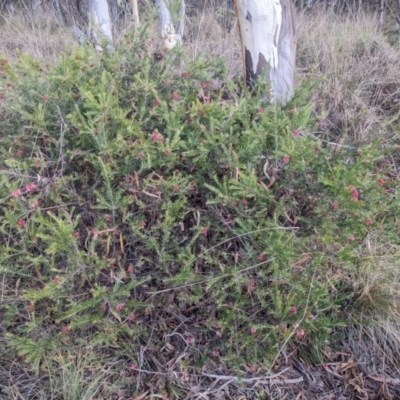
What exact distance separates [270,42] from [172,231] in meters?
1.46

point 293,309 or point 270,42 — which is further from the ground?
point 270,42

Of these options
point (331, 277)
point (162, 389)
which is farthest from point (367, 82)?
point (162, 389)

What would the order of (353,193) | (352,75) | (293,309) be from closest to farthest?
(353,193) < (293,309) < (352,75)

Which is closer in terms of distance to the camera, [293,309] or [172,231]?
[293,309]

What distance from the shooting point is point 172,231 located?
2393 mm

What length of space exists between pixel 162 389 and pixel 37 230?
3.29ft

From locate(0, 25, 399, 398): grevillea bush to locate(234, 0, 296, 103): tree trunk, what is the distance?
0.56 metres

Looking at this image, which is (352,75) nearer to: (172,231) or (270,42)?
(270,42)

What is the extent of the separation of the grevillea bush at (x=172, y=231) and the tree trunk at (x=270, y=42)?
0.56 meters

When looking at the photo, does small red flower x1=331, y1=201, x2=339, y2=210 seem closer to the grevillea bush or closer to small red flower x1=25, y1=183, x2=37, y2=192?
the grevillea bush

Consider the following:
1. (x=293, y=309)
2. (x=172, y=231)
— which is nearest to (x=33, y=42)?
(x=172, y=231)

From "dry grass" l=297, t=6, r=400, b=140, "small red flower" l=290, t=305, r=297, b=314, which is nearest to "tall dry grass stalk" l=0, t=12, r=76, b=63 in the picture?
"dry grass" l=297, t=6, r=400, b=140

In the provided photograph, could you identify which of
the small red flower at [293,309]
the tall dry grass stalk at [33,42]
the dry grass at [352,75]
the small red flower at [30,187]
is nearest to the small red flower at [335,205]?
the small red flower at [293,309]

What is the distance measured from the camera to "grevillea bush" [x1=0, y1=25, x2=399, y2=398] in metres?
2.21
